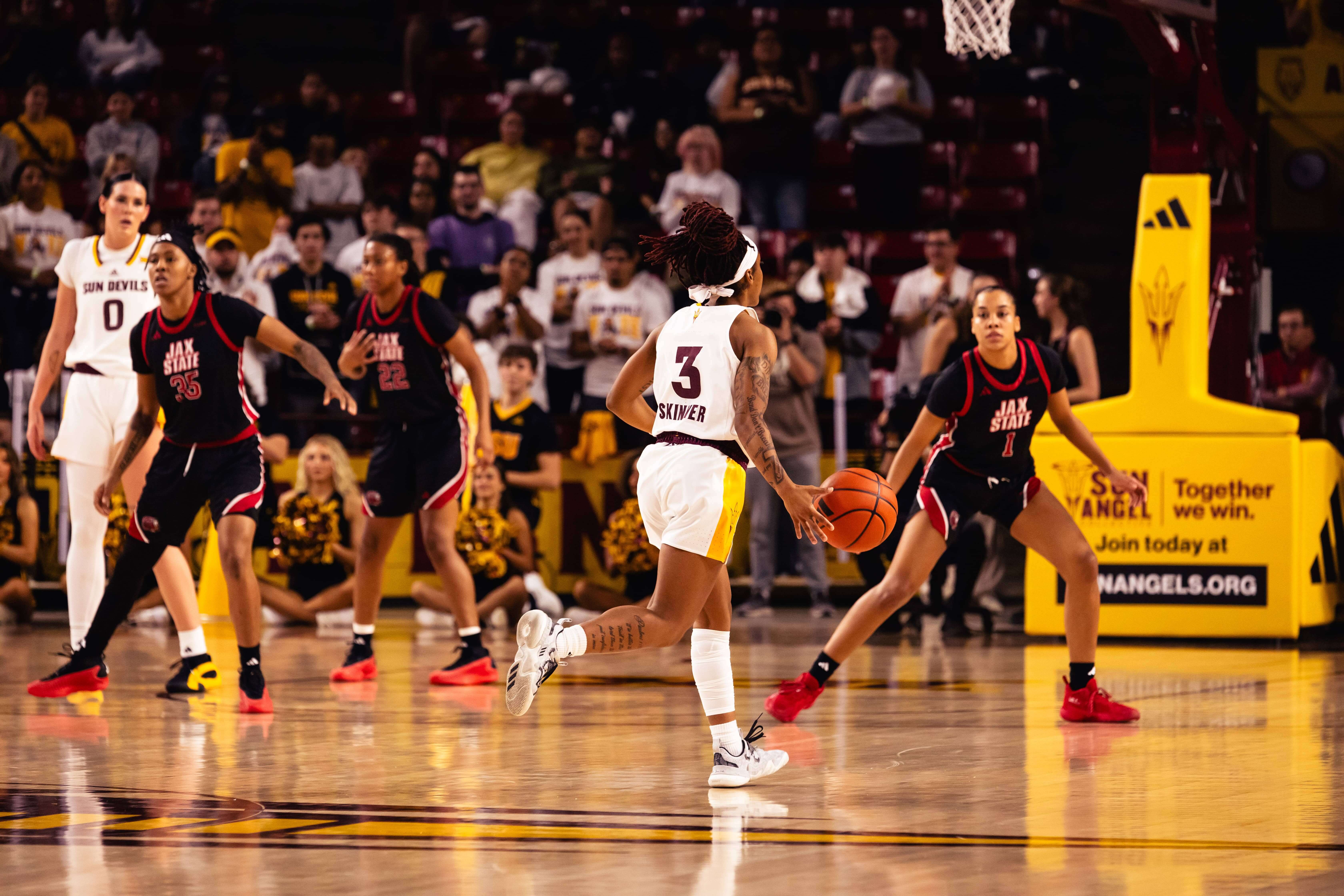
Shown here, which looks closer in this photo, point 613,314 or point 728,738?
point 728,738

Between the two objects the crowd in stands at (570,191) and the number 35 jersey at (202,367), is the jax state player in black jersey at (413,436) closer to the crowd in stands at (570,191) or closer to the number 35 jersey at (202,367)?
the number 35 jersey at (202,367)

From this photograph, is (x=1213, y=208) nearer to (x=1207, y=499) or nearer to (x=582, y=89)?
(x=1207, y=499)

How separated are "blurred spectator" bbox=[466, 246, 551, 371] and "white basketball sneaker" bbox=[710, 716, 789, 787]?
8.05 metres

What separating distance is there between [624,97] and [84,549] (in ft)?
33.4

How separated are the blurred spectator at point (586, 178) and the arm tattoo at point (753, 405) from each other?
9.89 metres

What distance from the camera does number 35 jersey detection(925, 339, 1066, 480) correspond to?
8.05m

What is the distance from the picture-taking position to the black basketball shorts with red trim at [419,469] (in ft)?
31.3

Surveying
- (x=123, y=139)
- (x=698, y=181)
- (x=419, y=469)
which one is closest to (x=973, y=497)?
(x=419, y=469)

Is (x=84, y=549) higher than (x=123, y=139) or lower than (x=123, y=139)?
lower

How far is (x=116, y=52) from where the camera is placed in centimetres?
1992

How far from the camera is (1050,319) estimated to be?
39.0 ft

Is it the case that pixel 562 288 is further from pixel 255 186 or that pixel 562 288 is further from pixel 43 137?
pixel 43 137

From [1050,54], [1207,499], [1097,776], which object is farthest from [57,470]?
[1050,54]

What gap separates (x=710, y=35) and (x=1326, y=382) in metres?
7.52
